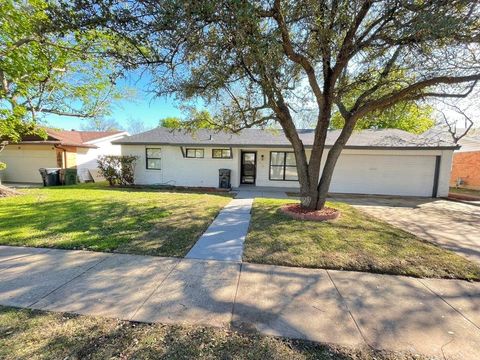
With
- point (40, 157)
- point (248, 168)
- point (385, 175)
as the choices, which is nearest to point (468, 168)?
point (385, 175)

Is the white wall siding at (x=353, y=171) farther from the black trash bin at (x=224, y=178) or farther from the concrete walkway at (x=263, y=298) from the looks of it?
the concrete walkway at (x=263, y=298)

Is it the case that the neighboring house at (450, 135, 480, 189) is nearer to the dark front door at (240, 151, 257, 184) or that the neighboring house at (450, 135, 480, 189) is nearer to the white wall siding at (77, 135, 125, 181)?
the dark front door at (240, 151, 257, 184)

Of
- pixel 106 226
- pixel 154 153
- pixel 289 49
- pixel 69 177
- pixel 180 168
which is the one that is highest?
pixel 289 49

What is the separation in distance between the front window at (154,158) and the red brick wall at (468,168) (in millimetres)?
20347

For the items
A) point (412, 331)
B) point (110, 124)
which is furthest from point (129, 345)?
point (110, 124)

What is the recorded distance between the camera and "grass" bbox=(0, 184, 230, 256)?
14.2ft

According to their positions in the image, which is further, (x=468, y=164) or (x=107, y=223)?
(x=468, y=164)

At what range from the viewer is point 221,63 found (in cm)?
460

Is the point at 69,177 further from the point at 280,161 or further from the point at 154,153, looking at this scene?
the point at 280,161

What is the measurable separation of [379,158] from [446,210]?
3940 millimetres

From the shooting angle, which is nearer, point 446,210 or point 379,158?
point 446,210

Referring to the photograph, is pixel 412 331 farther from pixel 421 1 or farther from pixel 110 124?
pixel 110 124

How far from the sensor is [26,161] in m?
14.7

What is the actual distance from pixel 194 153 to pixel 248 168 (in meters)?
3.27
